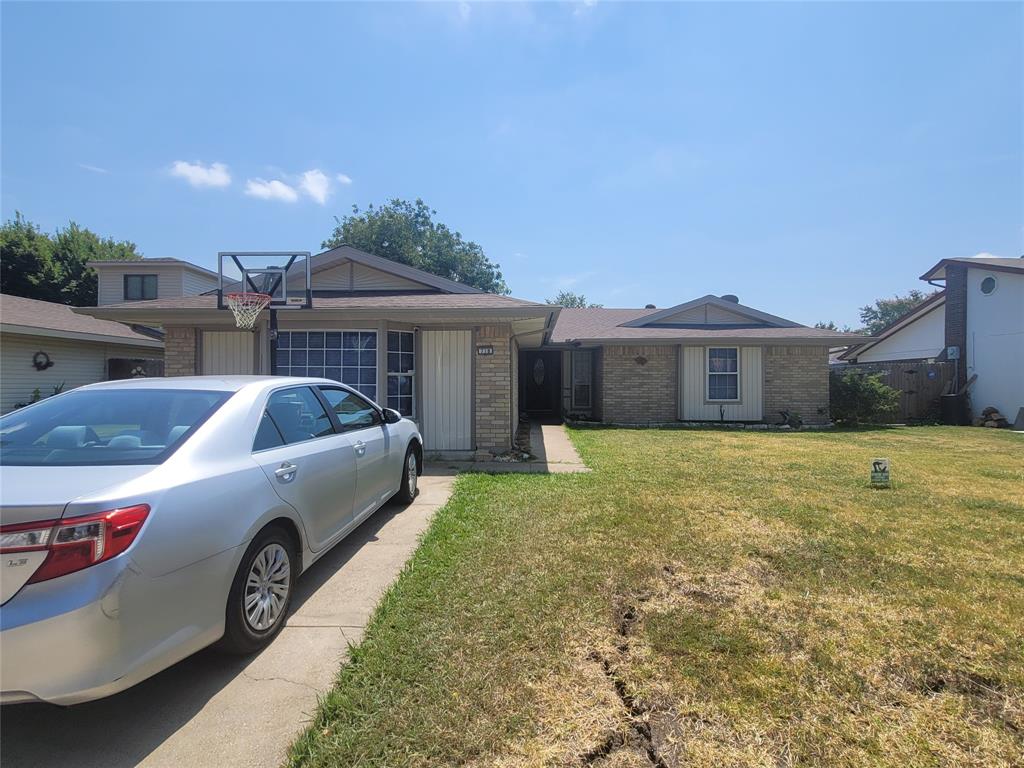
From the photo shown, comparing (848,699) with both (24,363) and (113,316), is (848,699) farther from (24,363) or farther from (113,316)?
(24,363)

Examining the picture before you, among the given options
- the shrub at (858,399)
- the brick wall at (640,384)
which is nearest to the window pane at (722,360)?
the brick wall at (640,384)

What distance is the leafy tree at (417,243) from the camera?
39250 millimetres

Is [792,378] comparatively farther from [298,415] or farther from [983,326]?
[298,415]

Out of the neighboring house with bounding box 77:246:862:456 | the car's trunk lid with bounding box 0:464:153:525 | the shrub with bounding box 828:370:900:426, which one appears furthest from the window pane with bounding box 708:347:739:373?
the car's trunk lid with bounding box 0:464:153:525

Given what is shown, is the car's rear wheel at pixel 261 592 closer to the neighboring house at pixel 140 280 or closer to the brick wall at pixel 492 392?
the brick wall at pixel 492 392

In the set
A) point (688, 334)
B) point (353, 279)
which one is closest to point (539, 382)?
point (688, 334)

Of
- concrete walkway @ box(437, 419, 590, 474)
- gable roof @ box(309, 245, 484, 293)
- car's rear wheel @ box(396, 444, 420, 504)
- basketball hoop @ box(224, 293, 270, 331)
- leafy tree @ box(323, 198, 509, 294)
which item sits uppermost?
leafy tree @ box(323, 198, 509, 294)

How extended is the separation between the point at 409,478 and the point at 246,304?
14.3 ft

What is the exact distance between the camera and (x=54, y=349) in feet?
45.8

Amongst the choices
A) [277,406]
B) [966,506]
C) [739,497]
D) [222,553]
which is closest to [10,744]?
[222,553]

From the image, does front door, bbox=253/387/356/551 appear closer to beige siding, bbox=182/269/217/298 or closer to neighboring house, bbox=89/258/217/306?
beige siding, bbox=182/269/217/298

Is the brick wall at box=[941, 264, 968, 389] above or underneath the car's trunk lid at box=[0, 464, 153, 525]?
above

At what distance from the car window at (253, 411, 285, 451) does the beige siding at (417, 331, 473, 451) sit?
5457 millimetres

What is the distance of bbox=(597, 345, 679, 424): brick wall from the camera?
14.4 m
